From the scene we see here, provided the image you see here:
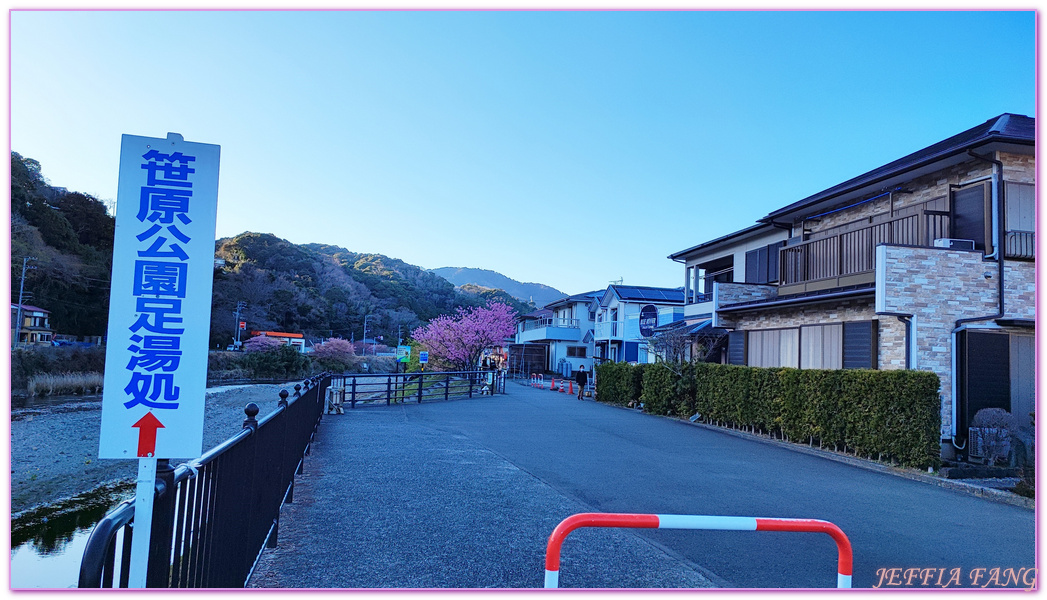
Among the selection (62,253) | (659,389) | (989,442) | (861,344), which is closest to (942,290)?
(861,344)

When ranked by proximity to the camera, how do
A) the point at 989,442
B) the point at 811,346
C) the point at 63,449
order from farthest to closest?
the point at 63,449
the point at 811,346
the point at 989,442

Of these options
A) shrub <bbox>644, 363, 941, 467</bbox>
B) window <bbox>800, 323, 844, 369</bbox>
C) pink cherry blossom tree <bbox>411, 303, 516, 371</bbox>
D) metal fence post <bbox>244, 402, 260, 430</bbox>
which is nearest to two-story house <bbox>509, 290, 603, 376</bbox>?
pink cherry blossom tree <bbox>411, 303, 516, 371</bbox>

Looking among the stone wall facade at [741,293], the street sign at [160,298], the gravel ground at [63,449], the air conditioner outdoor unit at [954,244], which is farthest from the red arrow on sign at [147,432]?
the stone wall facade at [741,293]

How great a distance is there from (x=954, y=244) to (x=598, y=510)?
30.9 ft

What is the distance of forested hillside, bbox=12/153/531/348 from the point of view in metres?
34.6

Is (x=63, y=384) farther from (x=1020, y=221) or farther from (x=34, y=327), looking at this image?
(x=1020, y=221)

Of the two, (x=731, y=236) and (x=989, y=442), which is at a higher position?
(x=731, y=236)

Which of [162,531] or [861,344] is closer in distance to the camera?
[162,531]

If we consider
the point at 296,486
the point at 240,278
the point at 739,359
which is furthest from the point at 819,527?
the point at 240,278

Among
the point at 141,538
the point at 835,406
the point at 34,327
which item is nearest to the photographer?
the point at 141,538

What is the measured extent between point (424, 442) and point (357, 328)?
6234cm

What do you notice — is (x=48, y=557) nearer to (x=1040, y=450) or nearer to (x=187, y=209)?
(x=187, y=209)

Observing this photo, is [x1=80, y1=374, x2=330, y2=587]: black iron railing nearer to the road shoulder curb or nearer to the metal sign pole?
the metal sign pole

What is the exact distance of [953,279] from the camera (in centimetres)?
1141
